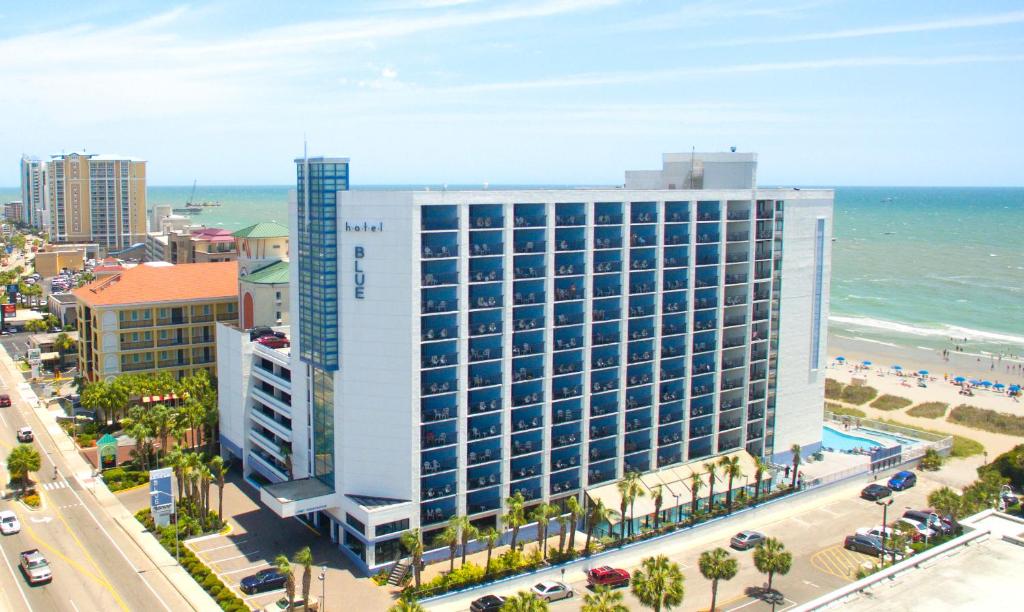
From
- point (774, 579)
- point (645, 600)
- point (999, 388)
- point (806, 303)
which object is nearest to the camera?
point (645, 600)

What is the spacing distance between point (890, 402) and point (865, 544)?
199 ft

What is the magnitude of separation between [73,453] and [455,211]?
54349 mm

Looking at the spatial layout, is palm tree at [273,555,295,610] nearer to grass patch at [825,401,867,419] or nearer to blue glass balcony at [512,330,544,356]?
blue glass balcony at [512,330,544,356]

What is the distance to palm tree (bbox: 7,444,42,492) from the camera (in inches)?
3196

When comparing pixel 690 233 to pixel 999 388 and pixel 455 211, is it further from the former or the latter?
pixel 999 388

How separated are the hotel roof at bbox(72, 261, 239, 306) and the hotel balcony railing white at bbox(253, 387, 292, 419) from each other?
31308 millimetres

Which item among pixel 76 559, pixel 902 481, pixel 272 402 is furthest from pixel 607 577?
pixel 76 559

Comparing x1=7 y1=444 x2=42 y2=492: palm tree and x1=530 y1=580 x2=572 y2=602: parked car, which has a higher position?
x1=7 y1=444 x2=42 y2=492: palm tree

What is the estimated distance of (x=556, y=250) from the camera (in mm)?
73812

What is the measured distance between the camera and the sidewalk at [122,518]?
63.1 metres

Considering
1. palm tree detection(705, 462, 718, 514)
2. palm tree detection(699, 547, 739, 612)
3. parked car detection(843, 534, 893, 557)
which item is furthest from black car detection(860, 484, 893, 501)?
palm tree detection(699, 547, 739, 612)

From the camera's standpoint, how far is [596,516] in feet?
236

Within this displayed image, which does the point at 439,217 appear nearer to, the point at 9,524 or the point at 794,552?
the point at 794,552

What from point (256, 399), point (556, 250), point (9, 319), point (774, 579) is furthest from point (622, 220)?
point (9, 319)
